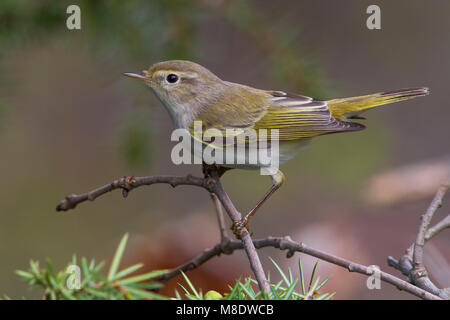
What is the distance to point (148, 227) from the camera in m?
3.30

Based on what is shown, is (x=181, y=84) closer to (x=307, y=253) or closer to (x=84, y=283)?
(x=84, y=283)

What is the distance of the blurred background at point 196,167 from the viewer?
2699 millimetres

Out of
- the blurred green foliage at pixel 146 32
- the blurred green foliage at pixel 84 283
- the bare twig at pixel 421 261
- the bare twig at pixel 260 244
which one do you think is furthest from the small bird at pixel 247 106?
the blurred green foliage at pixel 84 283

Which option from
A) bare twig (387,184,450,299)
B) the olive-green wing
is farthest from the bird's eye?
bare twig (387,184,450,299)

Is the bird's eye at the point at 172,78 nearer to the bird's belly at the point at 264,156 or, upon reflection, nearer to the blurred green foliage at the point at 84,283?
the bird's belly at the point at 264,156

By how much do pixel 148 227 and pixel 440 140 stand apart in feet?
11.8

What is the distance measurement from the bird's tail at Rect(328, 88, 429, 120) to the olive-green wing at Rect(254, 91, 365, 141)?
54mm

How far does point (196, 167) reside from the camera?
5.38 m

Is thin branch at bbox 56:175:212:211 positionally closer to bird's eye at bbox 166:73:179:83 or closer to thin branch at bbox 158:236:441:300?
thin branch at bbox 158:236:441:300

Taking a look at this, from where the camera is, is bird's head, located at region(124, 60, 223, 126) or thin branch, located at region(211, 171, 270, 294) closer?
thin branch, located at region(211, 171, 270, 294)

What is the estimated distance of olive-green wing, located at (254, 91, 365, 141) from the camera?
2.58m

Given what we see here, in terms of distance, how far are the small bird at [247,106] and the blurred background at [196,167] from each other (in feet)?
0.31
